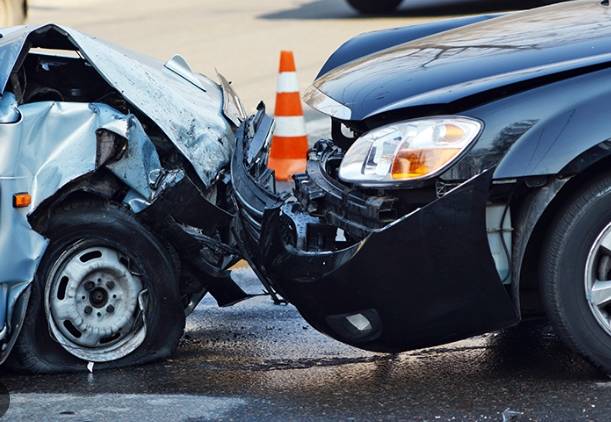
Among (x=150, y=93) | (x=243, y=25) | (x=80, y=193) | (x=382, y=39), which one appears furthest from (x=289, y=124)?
(x=243, y=25)

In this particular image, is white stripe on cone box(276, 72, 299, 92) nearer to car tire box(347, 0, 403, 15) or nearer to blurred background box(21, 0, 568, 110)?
blurred background box(21, 0, 568, 110)

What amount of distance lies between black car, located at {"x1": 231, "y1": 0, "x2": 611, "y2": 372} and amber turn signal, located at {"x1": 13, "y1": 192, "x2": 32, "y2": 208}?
0.86 meters

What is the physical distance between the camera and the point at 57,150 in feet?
14.8

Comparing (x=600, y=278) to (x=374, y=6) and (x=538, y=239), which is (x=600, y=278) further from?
(x=374, y=6)

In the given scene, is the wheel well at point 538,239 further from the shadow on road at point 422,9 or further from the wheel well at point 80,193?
the shadow on road at point 422,9

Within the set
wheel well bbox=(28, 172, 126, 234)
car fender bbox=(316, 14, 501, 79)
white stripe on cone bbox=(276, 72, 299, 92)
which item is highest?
car fender bbox=(316, 14, 501, 79)

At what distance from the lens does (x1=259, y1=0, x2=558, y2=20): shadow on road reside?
15.9 metres

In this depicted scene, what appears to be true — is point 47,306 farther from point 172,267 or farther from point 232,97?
point 232,97

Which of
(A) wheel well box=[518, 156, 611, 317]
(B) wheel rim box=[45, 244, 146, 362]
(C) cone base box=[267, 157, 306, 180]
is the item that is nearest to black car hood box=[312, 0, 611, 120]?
(A) wheel well box=[518, 156, 611, 317]

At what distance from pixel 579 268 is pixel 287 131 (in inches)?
164

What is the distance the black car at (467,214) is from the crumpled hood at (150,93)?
626 millimetres

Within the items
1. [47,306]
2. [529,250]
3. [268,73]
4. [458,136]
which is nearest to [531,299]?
[529,250]

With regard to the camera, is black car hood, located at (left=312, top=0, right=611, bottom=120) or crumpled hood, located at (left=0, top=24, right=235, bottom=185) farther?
crumpled hood, located at (left=0, top=24, right=235, bottom=185)

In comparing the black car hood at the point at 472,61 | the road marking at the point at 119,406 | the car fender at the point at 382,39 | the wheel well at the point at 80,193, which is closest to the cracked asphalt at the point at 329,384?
the road marking at the point at 119,406
